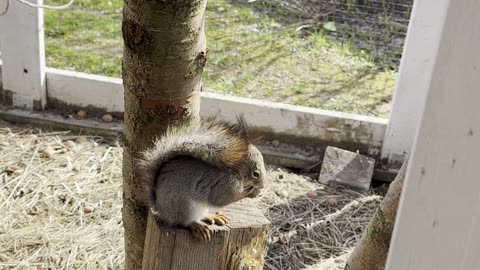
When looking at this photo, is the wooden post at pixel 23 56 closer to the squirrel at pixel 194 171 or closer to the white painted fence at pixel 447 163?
the squirrel at pixel 194 171

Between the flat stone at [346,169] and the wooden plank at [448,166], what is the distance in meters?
2.58

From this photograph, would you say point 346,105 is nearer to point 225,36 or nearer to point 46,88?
point 225,36

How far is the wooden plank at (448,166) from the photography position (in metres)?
0.49

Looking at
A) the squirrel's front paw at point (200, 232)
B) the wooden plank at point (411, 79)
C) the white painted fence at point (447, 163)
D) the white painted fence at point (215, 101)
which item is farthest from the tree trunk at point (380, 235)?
the white painted fence at point (215, 101)

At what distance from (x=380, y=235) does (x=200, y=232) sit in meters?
0.48

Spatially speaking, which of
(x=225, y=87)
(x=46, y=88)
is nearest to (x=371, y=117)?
(x=225, y=87)

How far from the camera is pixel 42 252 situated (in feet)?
8.36

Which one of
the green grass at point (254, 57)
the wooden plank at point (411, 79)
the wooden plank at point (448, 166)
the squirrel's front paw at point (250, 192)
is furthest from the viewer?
the green grass at point (254, 57)

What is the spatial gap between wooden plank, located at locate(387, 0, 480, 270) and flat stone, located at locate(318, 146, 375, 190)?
258 cm

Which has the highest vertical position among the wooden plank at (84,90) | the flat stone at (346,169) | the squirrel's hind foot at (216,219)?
the squirrel's hind foot at (216,219)

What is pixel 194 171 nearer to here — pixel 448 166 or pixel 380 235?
pixel 380 235

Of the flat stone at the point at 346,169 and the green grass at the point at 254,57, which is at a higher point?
the green grass at the point at 254,57

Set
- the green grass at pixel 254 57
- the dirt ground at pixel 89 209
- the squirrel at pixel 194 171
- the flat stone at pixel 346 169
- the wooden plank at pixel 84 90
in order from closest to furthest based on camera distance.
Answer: the squirrel at pixel 194 171, the dirt ground at pixel 89 209, the flat stone at pixel 346 169, the wooden plank at pixel 84 90, the green grass at pixel 254 57

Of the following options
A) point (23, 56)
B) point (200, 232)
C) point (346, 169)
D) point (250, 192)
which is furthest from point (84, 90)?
point (200, 232)
